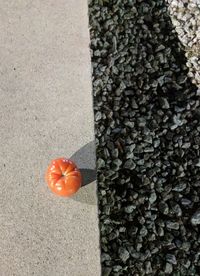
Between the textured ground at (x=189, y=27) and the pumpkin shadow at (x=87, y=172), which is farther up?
the textured ground at (x=189, y=27)

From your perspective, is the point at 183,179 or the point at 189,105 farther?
the point at 189,105

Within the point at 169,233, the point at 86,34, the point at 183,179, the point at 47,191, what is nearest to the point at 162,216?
the point at 169,233

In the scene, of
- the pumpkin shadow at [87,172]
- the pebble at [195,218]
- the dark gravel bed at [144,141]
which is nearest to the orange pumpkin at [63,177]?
the pumpkin shadow at [87,172]

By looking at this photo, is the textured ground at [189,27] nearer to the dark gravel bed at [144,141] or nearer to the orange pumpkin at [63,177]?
the dark gravel bed at [144,141]

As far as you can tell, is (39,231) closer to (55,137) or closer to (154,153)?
(55,137)

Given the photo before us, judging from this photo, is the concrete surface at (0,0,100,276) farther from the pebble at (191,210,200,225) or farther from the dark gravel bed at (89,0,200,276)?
the pebble at (191,210,200,225)
